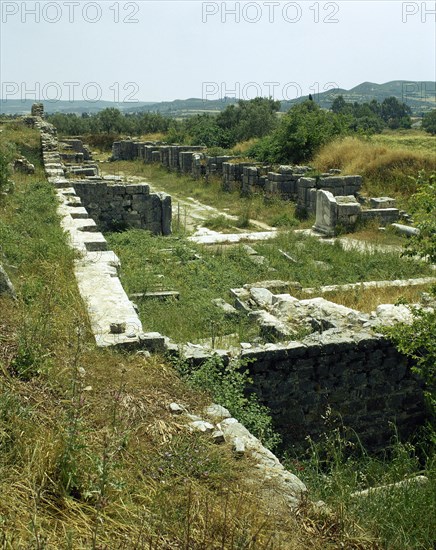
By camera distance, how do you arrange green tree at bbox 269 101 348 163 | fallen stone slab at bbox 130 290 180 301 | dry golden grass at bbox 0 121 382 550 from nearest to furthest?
dry golden grass at bbox 0 121 382 550
fallen stone slab at bbox 130 290 180 301
green tree at bbox 269 101 348 163

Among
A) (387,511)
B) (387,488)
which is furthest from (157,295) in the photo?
(387,511)

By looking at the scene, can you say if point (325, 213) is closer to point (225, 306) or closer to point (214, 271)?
point (214, 271)

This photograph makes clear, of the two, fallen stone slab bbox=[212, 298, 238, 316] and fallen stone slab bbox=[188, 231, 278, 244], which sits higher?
fallen stone slab bbox=[188, 231, 278, 244]

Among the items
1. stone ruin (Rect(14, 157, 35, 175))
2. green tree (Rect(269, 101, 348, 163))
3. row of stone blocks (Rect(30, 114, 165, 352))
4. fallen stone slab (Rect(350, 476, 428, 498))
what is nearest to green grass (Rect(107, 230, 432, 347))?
row of stone blocks (Rect(30, 114, 165, 352))

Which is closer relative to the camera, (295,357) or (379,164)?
(295,357)

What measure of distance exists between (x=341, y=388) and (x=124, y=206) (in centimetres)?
887

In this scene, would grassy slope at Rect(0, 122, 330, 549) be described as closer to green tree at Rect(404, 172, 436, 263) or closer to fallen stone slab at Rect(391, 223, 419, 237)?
green tree at Rect(404, 172, 436, 263)

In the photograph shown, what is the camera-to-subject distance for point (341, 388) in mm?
6422

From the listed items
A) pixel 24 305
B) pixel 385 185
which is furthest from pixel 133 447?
pixel 385 185

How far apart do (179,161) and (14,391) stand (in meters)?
23.0

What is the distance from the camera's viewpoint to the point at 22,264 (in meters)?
7.17

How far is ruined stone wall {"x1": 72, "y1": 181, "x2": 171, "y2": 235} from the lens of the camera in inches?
551

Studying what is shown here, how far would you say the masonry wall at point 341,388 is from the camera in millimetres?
6133

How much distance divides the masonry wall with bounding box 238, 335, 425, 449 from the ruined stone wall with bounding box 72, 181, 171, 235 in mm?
8440
